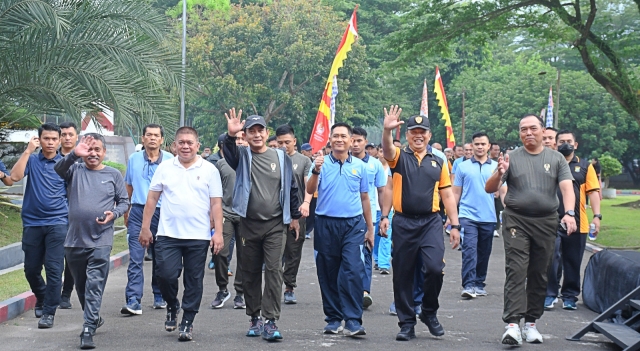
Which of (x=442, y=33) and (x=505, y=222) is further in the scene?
(x=442, y=33)

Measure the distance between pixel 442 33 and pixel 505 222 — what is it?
15.8m

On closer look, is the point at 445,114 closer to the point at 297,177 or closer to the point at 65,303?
the point at 297,177

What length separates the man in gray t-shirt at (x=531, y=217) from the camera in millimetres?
7910

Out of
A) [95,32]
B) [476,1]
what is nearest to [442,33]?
[476,1]

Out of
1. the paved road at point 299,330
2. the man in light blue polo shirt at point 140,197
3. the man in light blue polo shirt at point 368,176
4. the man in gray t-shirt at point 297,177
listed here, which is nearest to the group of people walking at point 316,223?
the paved road at point 299,330

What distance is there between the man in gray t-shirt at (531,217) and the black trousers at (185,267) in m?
2.58

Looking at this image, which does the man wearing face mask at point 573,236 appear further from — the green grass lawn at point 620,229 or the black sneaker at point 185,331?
the green grass lawn at point 620,229

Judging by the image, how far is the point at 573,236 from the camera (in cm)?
990

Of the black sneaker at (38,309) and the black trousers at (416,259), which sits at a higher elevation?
the black trousers at (416,259)

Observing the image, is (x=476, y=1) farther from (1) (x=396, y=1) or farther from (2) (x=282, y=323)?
(1) (x=396, y=1)

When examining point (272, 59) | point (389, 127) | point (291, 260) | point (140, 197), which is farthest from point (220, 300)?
point (272, 59)

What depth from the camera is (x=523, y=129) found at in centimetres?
805

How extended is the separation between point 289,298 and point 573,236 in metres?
3.11

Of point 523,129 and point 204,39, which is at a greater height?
point 204,39
